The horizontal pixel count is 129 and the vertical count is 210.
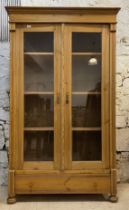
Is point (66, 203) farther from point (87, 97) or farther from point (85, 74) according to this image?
point (85, 74)

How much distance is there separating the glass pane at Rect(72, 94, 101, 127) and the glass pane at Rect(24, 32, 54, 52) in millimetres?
543

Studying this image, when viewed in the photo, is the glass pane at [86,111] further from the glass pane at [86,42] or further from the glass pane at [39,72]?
the glass pane at [86,42]

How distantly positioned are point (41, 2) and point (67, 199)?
2.13 meters

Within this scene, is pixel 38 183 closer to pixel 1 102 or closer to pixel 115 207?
pixel 115 207

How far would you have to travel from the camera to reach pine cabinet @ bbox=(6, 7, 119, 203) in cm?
286

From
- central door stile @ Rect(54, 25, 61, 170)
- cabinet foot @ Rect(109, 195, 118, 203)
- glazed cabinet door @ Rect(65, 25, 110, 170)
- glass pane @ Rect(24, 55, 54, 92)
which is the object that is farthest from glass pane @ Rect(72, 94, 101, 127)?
cabinet foot @ Rect(109, 195, 118, 203)

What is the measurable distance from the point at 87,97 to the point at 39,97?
461 millimetres

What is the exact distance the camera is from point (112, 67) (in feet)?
9.47

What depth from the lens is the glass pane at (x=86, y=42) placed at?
2908 millimetres

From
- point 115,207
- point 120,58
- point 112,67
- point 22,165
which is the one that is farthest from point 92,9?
point 115,207

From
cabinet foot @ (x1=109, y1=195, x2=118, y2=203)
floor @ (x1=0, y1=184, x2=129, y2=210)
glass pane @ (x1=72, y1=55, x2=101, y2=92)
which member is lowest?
floor @ (x1=0, y1=184, x2=129, y2=210)

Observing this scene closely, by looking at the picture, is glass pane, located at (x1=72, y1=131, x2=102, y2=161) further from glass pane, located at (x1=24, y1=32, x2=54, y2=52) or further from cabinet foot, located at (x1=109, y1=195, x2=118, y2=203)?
glass pane, located at (x1=24, y1=32, x2=54, y2=52)

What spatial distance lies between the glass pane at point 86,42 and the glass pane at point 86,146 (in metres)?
0.79

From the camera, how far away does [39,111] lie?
2973 millimetres
